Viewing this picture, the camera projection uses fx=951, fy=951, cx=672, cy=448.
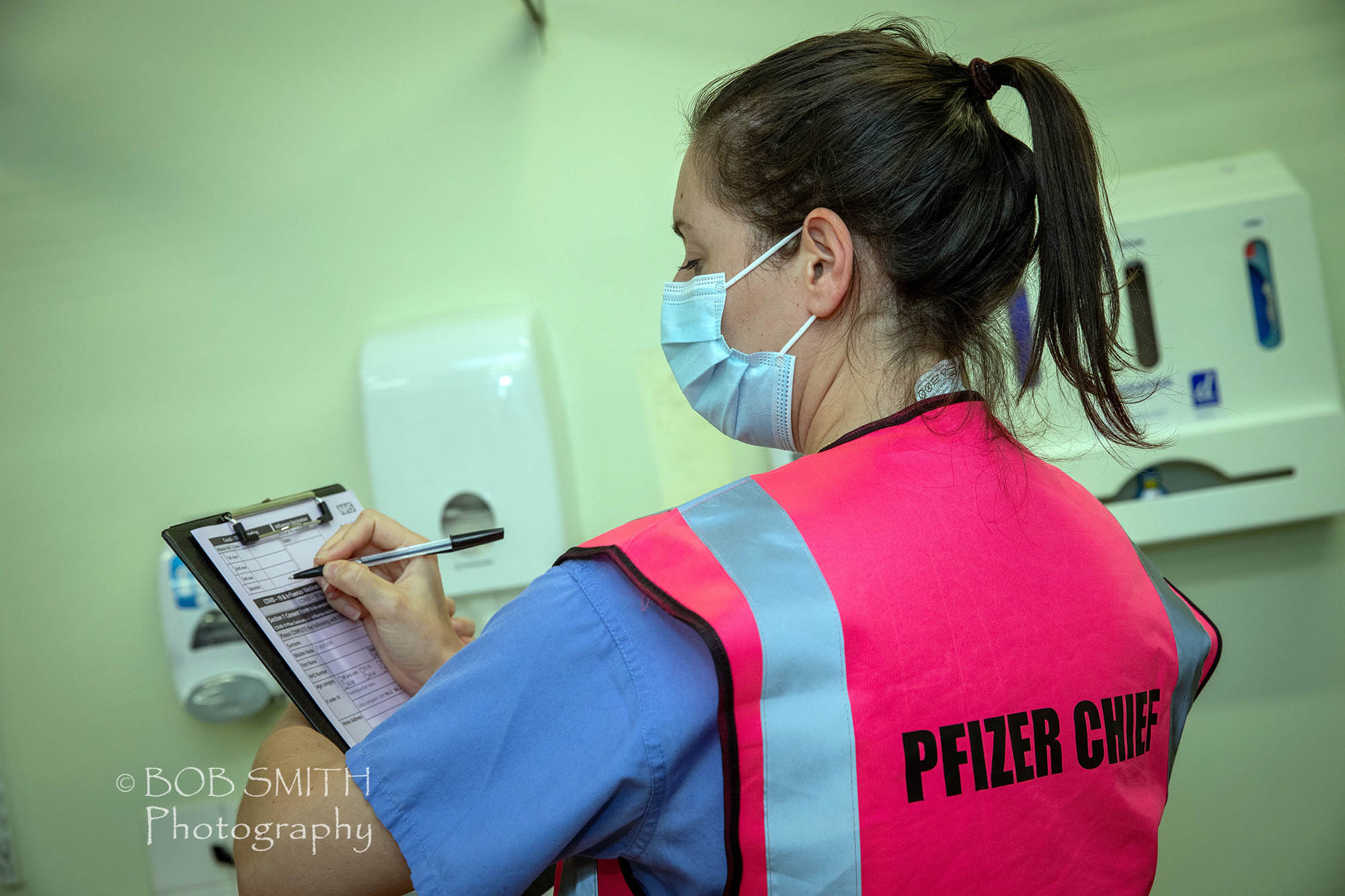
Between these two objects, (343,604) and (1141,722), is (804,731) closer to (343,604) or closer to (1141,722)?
(1141,722)

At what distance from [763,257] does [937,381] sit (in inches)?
8.1

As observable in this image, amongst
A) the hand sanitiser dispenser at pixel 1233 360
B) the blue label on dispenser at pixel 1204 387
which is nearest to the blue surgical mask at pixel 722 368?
the hand sanitiser dispenser at pixel 1233 360

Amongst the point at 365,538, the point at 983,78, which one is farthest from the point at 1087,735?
the point at 365,538

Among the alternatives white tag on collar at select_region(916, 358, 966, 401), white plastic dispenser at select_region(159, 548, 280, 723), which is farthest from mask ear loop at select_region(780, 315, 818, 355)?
white plastic dispenser at select_region(159, 548, 280, 723)

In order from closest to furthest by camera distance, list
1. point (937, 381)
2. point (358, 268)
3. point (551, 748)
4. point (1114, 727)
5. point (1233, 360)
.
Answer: point (551, 748) < point (1114, 727) < point (937, 381) < point (1233, 360) < point (358, 268)

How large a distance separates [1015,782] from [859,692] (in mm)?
151

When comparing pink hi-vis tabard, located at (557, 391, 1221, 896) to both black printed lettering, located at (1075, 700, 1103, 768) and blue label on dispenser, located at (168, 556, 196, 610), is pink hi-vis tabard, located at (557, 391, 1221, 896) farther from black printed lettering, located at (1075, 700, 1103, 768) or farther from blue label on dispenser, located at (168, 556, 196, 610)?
blue label on dispenser, located at (168, 556, 196, 610)

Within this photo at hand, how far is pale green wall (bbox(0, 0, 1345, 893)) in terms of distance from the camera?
5.83ft

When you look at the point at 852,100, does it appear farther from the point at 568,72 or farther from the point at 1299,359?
the point at 1299,359

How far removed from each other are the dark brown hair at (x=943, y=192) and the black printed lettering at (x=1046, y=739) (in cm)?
26

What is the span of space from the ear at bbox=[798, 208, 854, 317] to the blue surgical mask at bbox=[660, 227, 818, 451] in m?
0.02

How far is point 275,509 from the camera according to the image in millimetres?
1073

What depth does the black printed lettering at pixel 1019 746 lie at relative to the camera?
2.34 feet

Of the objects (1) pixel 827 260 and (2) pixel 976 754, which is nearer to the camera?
(2) pixel 976 754
